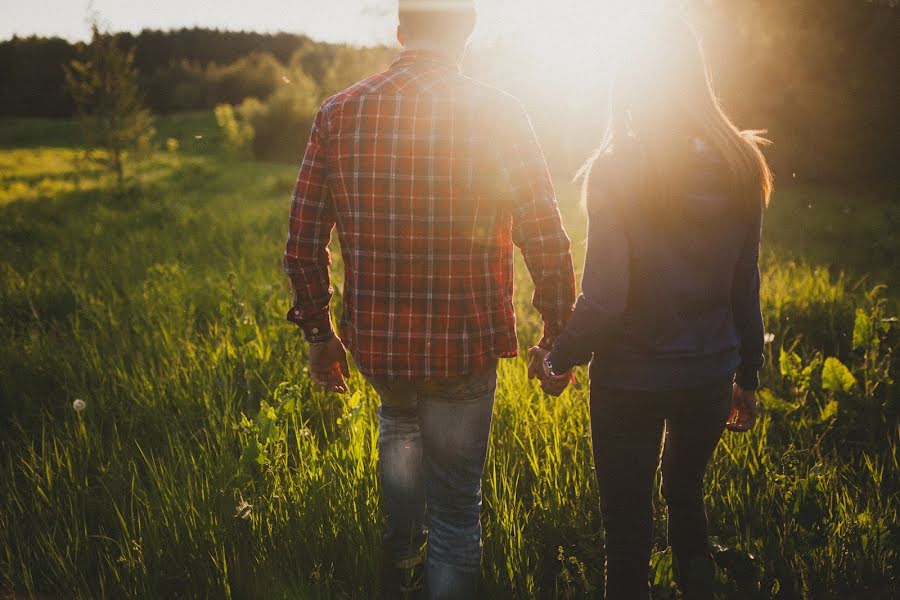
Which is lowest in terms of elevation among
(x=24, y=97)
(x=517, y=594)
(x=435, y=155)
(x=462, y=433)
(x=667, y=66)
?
(x=517, y=594)

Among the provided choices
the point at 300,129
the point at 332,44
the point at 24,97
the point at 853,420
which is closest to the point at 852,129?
the point at 853,420

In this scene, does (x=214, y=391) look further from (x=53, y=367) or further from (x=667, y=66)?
(x=667, y=66)

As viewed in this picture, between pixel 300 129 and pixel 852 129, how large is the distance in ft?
72.1

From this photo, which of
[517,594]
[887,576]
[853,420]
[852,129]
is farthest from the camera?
[852,129]

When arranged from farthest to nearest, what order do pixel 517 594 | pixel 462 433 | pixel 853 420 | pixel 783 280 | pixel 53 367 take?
pixel 783 280, pixel 53 367, pixel 853 420, pixel 517 594, pixel 462 433

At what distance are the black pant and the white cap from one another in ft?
3.89

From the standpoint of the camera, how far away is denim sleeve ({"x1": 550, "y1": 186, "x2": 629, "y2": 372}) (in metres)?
1.43

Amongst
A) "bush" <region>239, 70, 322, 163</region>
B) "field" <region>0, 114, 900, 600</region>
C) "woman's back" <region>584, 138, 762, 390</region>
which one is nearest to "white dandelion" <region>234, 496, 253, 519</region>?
"field" <region>0, 114, 900, 600</region>

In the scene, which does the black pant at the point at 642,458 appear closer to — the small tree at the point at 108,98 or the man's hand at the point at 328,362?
the man's hand at the point at 328,362

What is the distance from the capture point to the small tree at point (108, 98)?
43.5 feet

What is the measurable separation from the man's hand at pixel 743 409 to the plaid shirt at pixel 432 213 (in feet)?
2.30

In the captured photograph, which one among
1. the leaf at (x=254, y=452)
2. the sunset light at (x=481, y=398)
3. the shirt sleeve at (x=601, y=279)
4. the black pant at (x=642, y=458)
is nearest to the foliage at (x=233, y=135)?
the sunset light at (x=481, y=398)

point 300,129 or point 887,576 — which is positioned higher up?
point 300,129

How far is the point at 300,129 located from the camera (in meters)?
25.9
